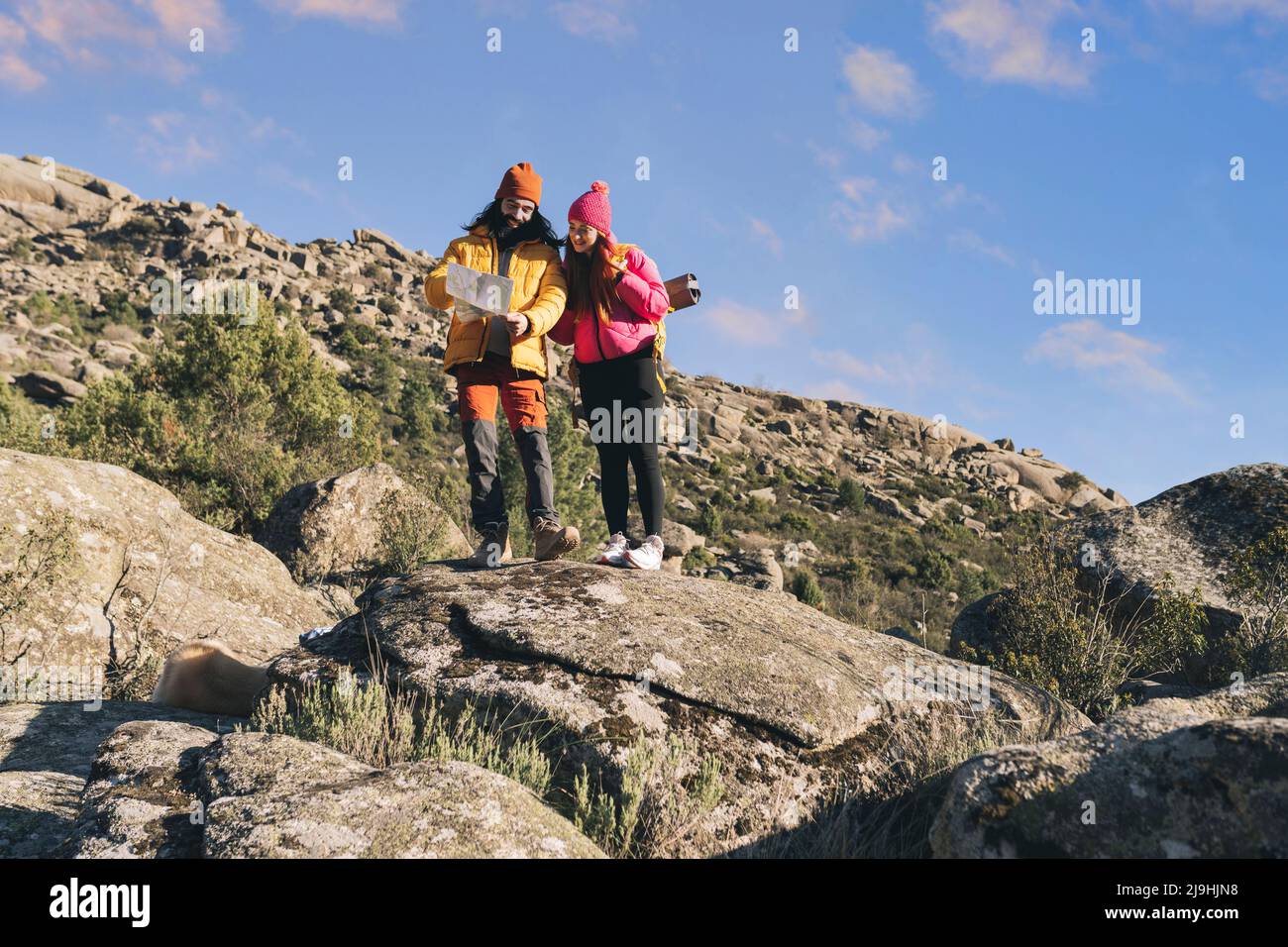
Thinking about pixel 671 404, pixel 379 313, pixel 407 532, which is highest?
pixel 379 313

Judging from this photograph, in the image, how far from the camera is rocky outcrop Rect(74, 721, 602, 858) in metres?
2.26

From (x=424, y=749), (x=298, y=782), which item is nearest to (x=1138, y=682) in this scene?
(x=424, y=749)

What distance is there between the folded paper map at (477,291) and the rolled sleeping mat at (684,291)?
96 cm

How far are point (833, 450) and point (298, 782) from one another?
Answer: 4898cm

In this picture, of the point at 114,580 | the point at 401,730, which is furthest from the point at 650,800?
the point at 114,580

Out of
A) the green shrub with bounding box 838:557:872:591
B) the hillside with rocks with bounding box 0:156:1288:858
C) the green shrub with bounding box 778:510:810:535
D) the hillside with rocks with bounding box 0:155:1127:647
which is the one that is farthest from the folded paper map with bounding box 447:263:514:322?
the green shrub with bounding box 778:510:810:535

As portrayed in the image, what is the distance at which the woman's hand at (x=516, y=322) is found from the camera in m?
4.62

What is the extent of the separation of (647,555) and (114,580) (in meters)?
4.24

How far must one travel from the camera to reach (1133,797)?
2.36 metres

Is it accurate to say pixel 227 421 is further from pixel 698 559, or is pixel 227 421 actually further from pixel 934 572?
pixel 934 572

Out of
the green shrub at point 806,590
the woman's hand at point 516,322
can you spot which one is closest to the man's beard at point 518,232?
the woman's hand at point 516,322

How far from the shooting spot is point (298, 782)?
2.53 metres

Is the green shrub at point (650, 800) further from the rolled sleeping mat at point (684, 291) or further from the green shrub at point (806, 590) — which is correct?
the green shrub at point (806, 590)
